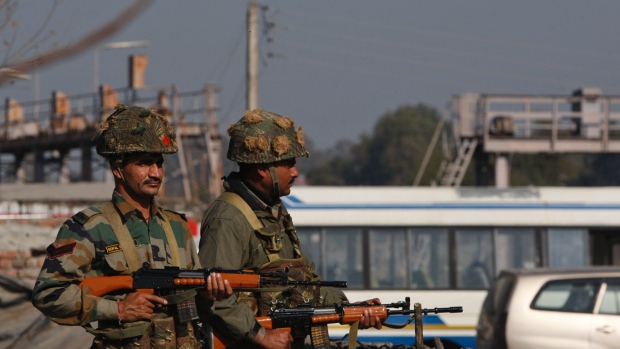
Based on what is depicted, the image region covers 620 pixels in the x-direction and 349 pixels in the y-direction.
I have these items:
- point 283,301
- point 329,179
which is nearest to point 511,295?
point 283,301

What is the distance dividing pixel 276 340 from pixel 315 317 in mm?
219

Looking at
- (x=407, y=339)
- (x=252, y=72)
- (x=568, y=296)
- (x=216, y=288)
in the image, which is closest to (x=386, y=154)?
(x=252, y=72)

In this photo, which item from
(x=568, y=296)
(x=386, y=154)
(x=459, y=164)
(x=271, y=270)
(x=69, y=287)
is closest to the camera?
(x=69, y=287)

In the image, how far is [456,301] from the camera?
1730 centimetres

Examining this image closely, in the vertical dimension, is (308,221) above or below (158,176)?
below

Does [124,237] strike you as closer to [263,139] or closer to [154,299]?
[154,299]

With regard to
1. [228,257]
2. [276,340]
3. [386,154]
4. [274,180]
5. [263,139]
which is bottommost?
[386,154]

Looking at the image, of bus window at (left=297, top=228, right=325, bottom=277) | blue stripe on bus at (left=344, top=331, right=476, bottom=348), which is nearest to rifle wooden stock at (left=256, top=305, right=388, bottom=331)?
→ blue stripe on bus at (left=344, top=331, right=476, bottom=348)

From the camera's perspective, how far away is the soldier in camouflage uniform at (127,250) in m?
4.90

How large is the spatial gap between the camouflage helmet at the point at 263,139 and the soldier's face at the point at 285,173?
0.05 m

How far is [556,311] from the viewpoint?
12477 mm

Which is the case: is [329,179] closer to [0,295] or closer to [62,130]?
[62,130]

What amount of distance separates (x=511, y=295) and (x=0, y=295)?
6.34 meters

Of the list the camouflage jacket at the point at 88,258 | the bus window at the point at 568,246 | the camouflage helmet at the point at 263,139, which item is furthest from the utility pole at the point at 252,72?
the camouflage jacket at the point at 88,258
